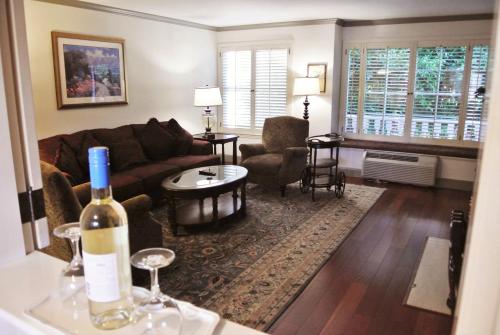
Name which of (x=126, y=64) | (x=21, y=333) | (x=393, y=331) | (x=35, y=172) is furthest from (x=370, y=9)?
(x=21, y=333)

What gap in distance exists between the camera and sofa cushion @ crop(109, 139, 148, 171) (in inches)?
186

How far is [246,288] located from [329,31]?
4.50 meters

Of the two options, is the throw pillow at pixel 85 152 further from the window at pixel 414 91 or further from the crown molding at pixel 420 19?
the crown molding at pixel 420 19

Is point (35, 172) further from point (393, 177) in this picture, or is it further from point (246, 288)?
point (393, 177)

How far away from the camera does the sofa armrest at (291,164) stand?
5.14m

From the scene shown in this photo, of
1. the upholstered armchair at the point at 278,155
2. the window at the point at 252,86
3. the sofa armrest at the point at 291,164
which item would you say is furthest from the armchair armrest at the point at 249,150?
the window at the point at 252,86

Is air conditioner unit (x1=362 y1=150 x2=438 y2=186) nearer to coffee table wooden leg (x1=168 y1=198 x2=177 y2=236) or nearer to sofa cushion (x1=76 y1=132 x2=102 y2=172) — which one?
coffee table wooden leg (x1=168 y1=198 x2=177 y2=236)

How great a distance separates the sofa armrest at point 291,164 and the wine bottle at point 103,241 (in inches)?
174

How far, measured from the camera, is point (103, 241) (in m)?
0.76

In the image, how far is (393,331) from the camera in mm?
2496

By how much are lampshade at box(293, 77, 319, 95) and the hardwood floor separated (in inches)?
81.1

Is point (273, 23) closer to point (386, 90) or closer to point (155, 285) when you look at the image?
point (386, 90)

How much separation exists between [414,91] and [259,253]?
3912mm

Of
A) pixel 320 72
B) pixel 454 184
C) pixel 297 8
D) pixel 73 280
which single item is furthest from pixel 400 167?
pixel 73 280
